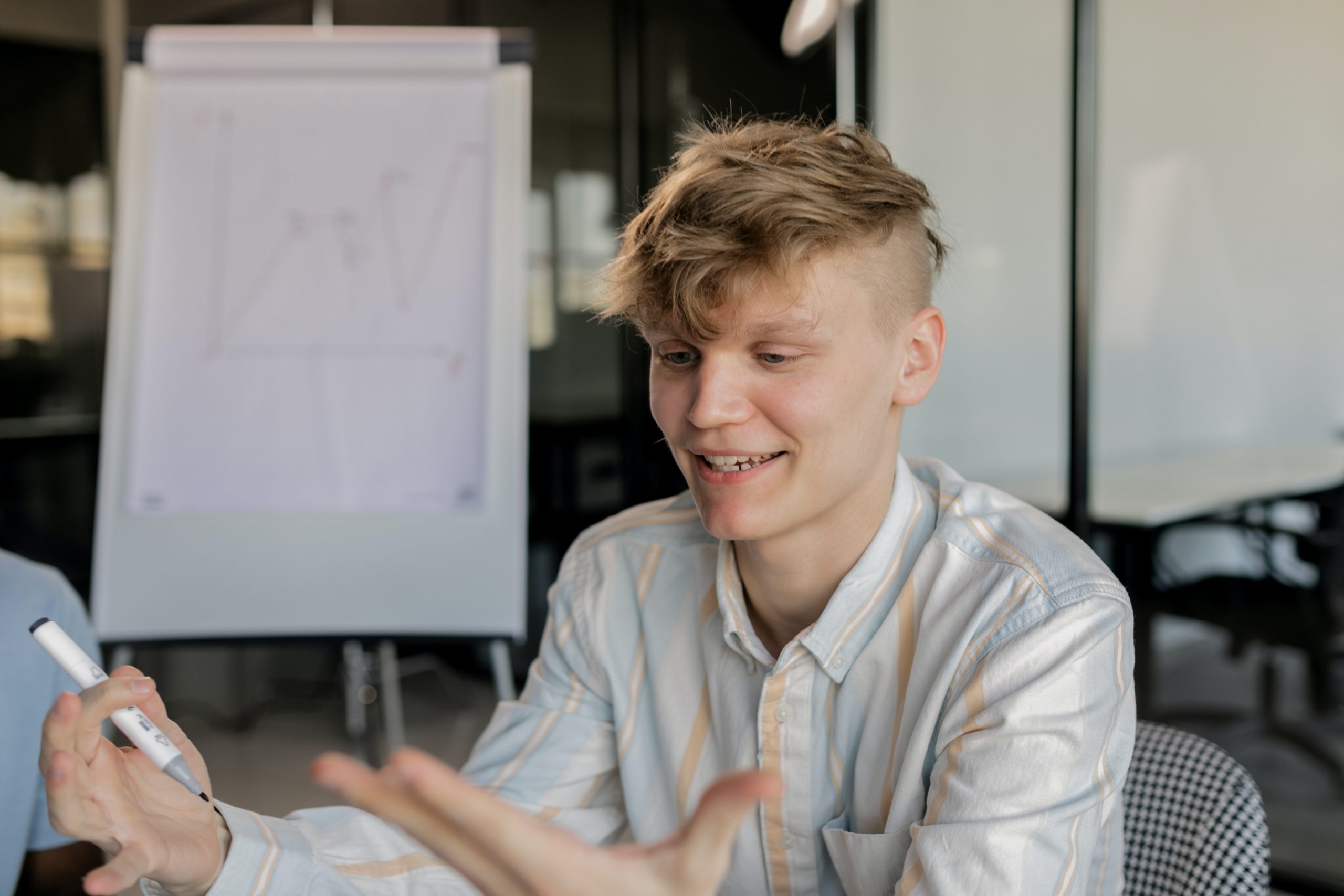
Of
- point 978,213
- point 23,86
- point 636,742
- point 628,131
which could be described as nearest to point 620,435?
point 628,131

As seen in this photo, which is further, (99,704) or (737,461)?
(737,461)

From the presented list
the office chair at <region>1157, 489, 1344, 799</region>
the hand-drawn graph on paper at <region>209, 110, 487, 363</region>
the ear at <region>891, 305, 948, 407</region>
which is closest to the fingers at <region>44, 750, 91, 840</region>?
the ear at <region>891, 305, 948, 407</region>

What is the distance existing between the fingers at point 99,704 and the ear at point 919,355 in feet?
2.36

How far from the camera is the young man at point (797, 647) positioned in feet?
2.97

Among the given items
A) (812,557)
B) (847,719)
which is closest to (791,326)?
(812,557)

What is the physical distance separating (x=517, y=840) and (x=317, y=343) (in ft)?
6.28

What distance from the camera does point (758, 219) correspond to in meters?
1.01

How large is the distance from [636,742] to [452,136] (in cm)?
158

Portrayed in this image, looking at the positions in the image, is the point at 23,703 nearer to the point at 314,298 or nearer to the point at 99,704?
the point at 99,704

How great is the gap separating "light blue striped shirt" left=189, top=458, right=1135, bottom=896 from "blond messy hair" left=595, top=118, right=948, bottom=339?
0.88 ft

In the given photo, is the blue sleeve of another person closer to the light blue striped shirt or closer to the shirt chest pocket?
the light blue striped shirt

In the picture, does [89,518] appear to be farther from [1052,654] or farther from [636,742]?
[1052,654]

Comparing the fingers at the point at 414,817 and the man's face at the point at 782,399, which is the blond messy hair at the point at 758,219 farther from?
the fingers at the point at 414,817

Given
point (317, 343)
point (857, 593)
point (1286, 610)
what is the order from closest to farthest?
point (857, 593) < point (317, 343) < point (1286, 610)
